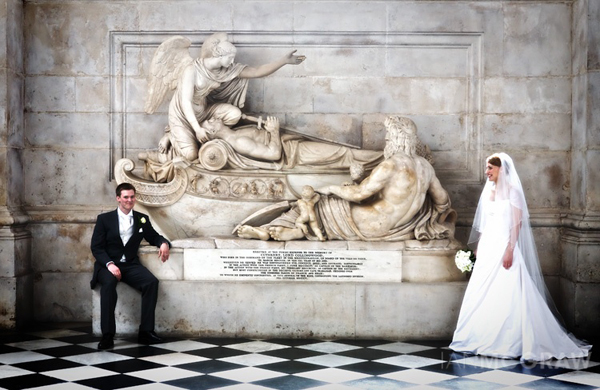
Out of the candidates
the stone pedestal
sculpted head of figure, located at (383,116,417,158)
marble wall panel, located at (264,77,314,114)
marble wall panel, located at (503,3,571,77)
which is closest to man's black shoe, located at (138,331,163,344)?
the stone pedestal

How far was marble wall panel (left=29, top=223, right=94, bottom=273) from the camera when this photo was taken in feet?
29.5

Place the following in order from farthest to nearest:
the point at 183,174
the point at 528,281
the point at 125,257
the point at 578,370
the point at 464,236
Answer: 1. the point at 464,236
2. the point at 183,174
3. the point at 125,257
4. the point at 528,281
5. the point at 578,370

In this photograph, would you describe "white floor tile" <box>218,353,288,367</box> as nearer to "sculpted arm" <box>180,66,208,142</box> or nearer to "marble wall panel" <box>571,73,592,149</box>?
"sculpted arm" <box>180,66,208,142</box>

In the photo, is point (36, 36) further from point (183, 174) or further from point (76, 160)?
point (183, 174)

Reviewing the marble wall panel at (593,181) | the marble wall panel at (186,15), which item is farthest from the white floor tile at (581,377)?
the marble wall panel at (186,15)

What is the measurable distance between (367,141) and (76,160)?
3.28m

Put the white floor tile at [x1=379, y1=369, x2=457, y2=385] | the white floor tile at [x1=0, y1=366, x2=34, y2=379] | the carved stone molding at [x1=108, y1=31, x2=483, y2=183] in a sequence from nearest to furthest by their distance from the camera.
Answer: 1. the white floor tile at [x1=379, y1=369, x2=457, y2=385]
2. the white floor tile at [x1=0, y1=366, x2=34, y2=379]
3. the carved stone molding at [x1=108, y1=31, x2=483, y2=183]

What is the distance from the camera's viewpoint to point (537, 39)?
29.4 feet

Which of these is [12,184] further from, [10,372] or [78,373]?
[78,373]

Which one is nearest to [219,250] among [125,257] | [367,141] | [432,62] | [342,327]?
[125,257]

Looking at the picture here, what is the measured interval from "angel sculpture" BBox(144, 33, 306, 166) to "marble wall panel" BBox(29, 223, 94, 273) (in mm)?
1435

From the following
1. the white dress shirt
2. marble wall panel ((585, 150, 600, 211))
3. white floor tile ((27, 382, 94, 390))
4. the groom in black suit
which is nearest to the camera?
white floor tile ((27, 382, 94, 390))

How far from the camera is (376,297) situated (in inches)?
299

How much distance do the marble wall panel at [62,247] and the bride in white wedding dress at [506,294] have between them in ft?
13.9
